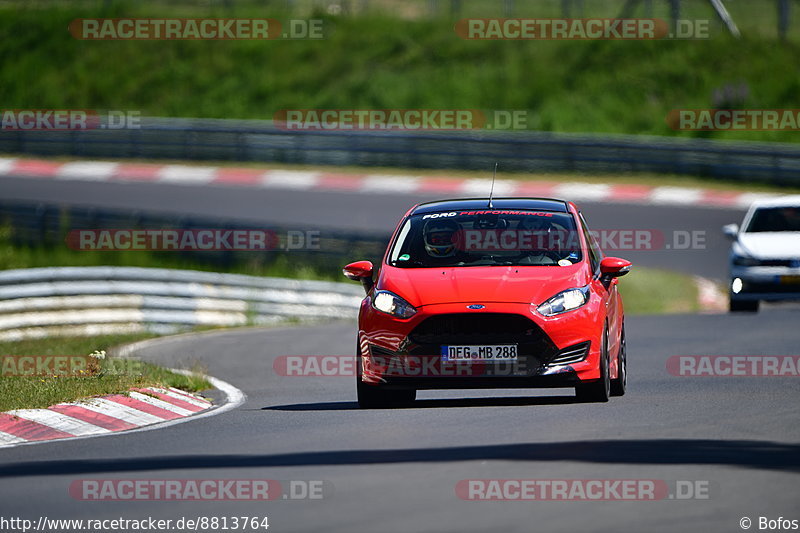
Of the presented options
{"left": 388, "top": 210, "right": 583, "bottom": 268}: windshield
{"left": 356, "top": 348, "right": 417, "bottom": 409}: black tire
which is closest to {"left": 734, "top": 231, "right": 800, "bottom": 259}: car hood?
{"left": 388, "top": 210, "right": 583, "bottom": 268}: windshield

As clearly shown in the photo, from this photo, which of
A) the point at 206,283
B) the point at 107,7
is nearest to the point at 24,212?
the point at 206,283

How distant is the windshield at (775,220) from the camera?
19.6 meters

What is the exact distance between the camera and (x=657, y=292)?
24.4 m

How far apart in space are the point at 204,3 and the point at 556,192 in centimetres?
2132

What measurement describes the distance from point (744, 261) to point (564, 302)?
901 cm

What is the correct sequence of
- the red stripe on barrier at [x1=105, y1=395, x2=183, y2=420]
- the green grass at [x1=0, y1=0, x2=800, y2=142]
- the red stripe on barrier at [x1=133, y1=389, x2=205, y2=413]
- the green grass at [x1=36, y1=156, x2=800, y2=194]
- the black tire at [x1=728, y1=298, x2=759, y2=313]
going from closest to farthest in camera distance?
the red stripe on barrier at [x1=105, y1=395, x2=183, y2=420]
the red stripe on barrier at [x1=133, y1=389, x2=205, y2=413]
the black tire at [x1=728, y1=298, x2=759, y2=313]
the green grass at [x1=36, y1=156, x2=800, y2=194]
the green grass at [x1=0, y1=0, x2=800, y2=142]

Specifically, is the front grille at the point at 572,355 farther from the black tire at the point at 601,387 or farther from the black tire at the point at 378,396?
the black tire at the point at 378,396

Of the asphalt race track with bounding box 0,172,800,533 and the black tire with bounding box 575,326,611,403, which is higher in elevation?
the black tire with bounding box 575,326,611,403

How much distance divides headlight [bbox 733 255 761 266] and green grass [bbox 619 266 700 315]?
4.36 meters

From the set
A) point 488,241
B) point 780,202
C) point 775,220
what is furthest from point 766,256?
point 488,241

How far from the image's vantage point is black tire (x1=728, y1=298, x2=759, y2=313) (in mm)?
19922

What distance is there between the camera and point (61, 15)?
49969 millimetres

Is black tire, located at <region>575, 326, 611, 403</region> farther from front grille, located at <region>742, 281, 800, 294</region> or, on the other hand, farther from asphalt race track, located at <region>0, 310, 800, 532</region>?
front grille, located at <region>742, 281, 800, 294</region>

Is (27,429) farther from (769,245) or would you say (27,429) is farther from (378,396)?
(769,245)
